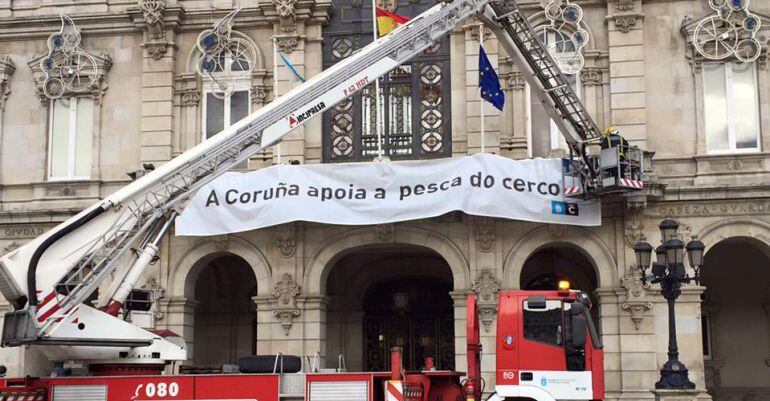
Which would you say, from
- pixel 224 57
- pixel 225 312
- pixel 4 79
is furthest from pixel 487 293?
pixel 4 79

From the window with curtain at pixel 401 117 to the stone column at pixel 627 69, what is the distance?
4.19 meters

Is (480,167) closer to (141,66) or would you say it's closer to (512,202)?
(512,202)

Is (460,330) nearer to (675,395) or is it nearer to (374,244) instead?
(374,244)

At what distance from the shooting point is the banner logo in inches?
764

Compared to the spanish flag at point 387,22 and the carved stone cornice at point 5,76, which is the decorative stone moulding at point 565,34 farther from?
Result: the carved stone cornice at point 5,76

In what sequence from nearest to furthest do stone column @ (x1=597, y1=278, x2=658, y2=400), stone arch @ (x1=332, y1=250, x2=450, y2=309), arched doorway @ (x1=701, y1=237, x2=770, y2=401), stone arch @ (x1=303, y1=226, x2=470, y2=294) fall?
stone column @ (x1=597, y1=278, x2=658, y2=400), stone arch @ (x1=303, y1=226, x2=470, y2=294), arched doorway @ (x1=701, y1=237, x2=770, y2=401), stone arch @ (x1=332, y1=250, x2=450, y2=309)

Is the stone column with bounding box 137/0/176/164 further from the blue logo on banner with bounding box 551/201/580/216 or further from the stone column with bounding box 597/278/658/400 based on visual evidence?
the stone column with bounding box 597/278/658/400

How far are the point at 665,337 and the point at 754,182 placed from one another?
14.2ft

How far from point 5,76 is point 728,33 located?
1897 centimetres

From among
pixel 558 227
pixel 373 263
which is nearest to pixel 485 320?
pixel 558 227

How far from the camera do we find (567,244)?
25.3 metres

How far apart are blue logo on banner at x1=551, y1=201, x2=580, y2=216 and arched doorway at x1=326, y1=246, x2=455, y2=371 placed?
576 centimetres

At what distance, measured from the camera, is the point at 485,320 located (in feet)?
80.9

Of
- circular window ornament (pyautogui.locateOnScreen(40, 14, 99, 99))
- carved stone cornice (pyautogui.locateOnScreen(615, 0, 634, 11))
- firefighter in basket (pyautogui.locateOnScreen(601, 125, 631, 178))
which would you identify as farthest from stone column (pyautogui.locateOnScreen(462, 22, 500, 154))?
circular window ornament (pyautogui.locateOnScreen(40, 14, 99, 99))
